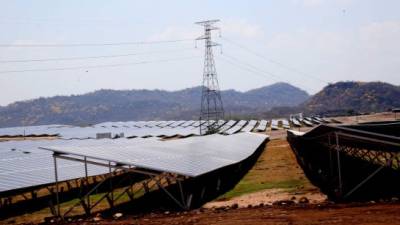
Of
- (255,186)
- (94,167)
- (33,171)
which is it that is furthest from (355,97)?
(33,171)

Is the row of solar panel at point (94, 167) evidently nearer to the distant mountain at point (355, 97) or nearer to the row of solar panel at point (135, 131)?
the row of solar panel at point (135, 131)

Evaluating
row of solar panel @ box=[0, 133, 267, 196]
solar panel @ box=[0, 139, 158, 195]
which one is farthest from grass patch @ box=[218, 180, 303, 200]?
solar panel @ box=[0, 139, 158, 195]

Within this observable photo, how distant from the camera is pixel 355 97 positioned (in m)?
175

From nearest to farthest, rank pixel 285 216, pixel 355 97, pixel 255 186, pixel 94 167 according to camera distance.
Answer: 1. pixel 285 216
2. pixel 255 186
3. pixel 94 167
4. pixel 355 97

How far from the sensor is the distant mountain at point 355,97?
6516 inches

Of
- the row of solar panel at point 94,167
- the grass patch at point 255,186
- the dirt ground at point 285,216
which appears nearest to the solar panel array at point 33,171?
the row of solar panel at point 94,167

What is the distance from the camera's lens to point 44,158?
1014 inches

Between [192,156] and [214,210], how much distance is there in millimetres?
7946

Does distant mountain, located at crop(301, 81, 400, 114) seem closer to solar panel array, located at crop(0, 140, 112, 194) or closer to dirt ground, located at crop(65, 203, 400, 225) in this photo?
solar panel array, located at crop(0, 140, 112, 194)

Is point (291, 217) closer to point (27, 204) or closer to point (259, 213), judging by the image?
point (259, 213)

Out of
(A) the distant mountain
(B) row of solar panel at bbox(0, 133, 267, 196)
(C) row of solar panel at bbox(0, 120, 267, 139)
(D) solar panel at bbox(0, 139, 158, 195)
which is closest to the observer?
(B) row of solar panel at bbox(0, 133, 267, 196)

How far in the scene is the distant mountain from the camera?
166m

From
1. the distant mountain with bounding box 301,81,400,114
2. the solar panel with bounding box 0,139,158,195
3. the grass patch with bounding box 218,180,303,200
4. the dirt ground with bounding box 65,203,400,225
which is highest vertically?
the distant mountain with bounding box 301,81,400,114

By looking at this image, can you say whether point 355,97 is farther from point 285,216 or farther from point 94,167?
point 285,216
